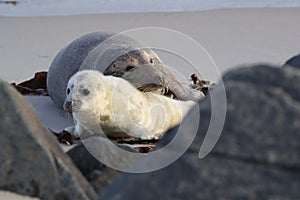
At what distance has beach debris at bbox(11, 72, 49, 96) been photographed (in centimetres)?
497

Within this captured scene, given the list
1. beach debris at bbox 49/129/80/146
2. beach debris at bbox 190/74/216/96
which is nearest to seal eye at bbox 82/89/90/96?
beach debris at bbox 49/129/80/146

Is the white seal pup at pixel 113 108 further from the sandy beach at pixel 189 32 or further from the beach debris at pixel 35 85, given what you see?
the sandy beach at pixel 189 32

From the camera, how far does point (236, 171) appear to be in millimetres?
1157

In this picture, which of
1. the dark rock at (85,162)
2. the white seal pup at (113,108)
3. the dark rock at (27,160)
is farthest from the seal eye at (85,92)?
the dark rock at (27,160)

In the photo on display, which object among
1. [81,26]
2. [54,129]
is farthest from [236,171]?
[81,26]

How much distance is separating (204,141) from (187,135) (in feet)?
0.13

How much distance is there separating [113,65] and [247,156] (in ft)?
10.8

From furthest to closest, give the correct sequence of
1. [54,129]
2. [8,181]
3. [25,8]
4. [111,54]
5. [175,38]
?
[25,8] → [175,38] → [111,54] → [54,129] → [8,181]

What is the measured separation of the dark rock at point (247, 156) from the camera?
1.15 meters

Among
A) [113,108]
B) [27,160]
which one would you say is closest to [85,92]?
[113,108]

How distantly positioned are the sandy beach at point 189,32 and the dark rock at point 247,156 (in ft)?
14.1

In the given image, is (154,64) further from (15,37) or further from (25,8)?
(25,8)

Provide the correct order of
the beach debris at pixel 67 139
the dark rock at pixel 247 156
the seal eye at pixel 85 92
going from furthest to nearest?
the beach debris at pixel 67 139, the seal eye at pixel 85 92, the dark rock at pixel 247 156

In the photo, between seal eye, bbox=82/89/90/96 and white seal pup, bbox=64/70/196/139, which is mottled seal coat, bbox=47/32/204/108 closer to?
white seal pup, bbox=64/70/196/139
